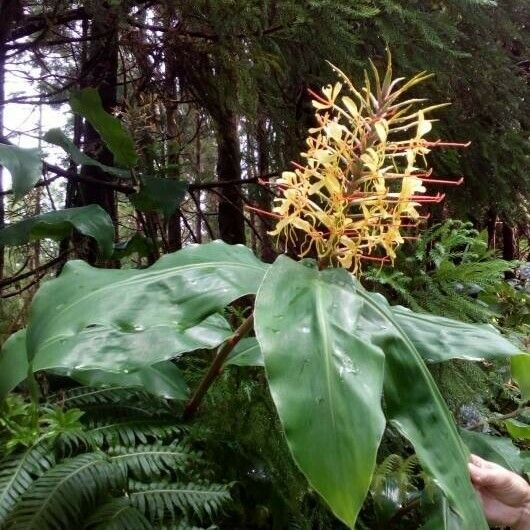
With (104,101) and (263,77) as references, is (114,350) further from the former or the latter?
(104,101)

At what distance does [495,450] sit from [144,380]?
885 millimetres

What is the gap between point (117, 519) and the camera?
34.4 inches

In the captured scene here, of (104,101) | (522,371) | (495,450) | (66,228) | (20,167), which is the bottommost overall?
(495,450)

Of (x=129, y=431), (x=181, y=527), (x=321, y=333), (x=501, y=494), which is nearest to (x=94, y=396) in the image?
(x=129, y=431)

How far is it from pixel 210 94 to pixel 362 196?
1.52 metres

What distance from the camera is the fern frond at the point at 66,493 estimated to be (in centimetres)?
85

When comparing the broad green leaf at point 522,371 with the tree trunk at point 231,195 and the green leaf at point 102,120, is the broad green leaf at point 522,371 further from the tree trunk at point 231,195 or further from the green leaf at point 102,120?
the tree trunk at point 231,195

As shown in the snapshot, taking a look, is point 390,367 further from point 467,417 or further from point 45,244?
point 45,244

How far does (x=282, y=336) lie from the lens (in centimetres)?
64

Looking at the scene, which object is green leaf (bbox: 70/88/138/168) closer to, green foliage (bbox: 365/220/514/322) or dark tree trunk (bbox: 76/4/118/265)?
dark tree trunk (bbox: 76/4/118/265)

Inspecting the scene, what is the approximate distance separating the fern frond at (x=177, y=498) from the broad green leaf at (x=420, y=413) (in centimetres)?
39

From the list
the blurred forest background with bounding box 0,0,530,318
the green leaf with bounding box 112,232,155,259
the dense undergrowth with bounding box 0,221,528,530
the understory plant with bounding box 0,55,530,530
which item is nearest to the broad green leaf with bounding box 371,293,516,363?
the understory plant with bounding box 0,55,530,530

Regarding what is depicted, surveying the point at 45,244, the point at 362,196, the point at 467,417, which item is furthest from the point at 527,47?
the point at 45,244

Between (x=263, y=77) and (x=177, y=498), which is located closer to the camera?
(x=177, y=498)
